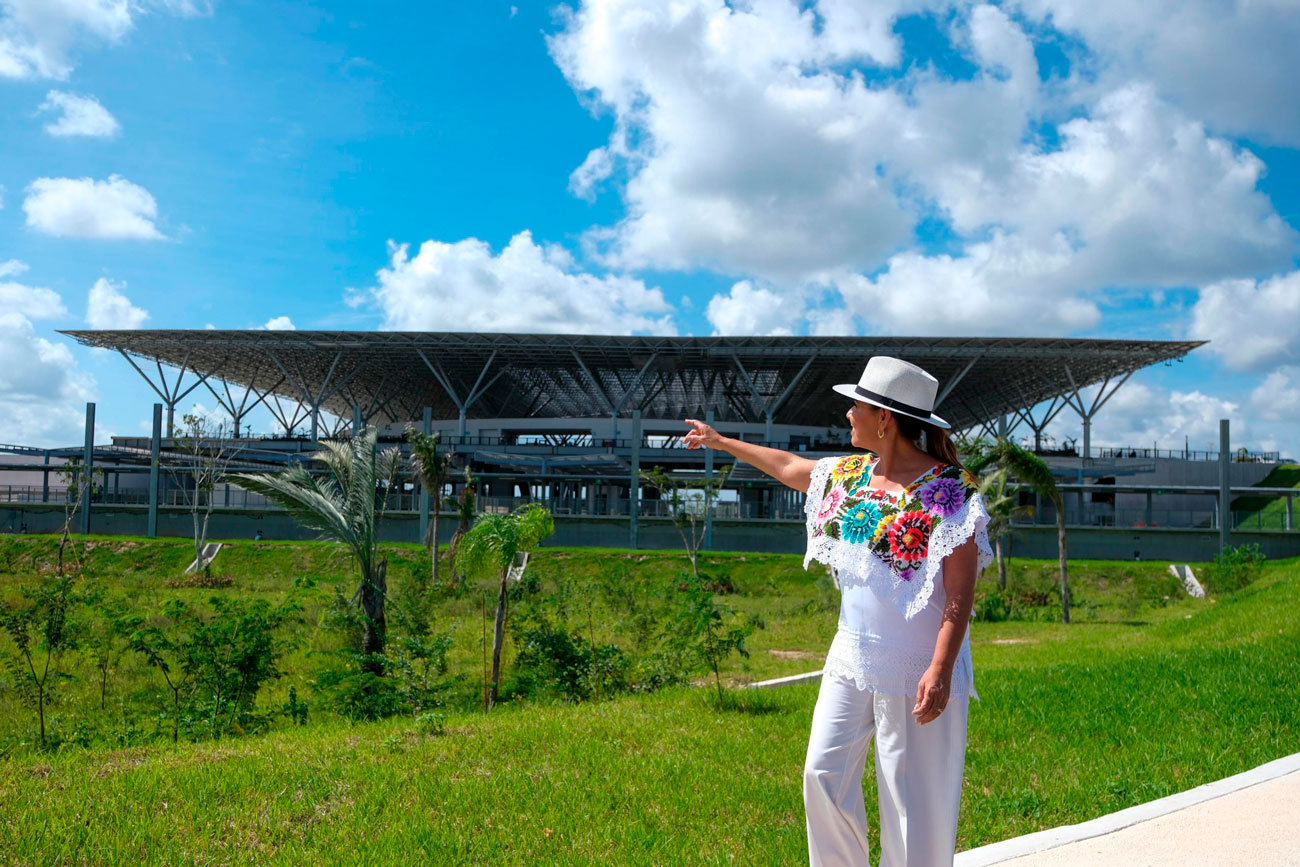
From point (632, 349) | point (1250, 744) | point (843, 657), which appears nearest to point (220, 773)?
point (843, 657)

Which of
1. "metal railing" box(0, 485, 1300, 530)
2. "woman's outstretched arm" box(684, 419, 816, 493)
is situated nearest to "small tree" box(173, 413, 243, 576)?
"metal railing" box(0, 485, 1300, 530)

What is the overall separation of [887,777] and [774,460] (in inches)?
47.8

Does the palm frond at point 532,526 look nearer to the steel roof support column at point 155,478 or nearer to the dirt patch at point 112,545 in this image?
the dirt patch at point 112,545

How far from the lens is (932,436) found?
307 centimetres

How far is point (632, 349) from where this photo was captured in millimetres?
47688

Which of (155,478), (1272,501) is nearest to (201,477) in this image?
(155,478)

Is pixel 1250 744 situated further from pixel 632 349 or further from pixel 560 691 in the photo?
pixel 632 349

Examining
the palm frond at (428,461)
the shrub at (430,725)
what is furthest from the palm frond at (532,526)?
the palm frond at (428,461)

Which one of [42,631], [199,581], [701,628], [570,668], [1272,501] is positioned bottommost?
[199,581]

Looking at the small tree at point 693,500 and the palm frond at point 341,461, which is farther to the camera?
the small tree at point 693,500

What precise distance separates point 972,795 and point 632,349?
43.1 meters

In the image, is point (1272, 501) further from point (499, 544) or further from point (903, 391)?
point (903, 391)

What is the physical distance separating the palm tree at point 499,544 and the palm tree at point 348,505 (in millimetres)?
1288

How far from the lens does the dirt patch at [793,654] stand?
14.5 metres
